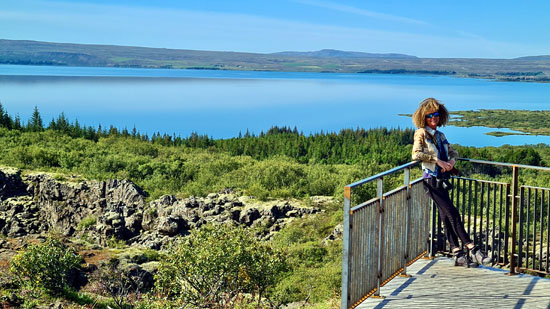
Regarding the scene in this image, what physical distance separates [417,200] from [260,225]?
63.4ft

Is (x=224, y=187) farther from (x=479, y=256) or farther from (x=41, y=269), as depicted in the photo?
(x=479, y=256)

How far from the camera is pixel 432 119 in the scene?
5.90 m

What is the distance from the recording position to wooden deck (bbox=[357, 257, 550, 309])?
205 inches

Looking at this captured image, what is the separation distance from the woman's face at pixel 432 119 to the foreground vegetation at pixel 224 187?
293 cm

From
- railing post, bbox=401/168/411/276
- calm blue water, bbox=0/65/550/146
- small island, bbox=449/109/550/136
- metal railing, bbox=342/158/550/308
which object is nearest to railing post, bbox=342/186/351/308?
metal railing, bbox=342/158/550/308

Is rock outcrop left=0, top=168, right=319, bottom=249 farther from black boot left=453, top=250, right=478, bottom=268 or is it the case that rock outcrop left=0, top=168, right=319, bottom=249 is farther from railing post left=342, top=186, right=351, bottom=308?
railing post left=342, top=186, right=351, bottom=308

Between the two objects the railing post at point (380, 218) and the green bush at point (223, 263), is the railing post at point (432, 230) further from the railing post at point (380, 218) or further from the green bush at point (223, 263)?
the green bush at point (223, 263)

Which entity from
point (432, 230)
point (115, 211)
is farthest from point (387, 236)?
point (115, 211)

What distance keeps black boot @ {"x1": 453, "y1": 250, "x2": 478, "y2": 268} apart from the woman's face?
1414 millimetres

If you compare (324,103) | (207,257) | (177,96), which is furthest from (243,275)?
(177,96)

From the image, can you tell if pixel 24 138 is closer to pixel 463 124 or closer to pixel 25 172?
pixel 25 172

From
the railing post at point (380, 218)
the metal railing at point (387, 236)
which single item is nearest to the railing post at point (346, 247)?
the metal railing at point (387, 236)

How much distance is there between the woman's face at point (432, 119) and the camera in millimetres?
5879

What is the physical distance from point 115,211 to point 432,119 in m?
25.0
